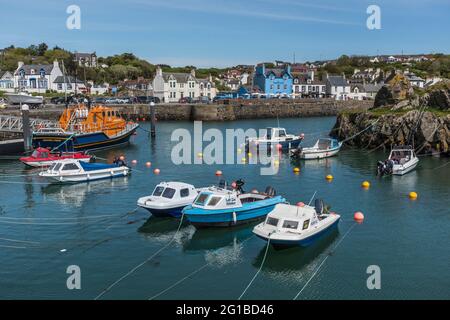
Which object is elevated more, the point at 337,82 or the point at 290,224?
the point at 337,82

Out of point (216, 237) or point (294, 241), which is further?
point (216, 237)

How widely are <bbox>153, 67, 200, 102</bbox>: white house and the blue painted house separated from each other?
2065 cm

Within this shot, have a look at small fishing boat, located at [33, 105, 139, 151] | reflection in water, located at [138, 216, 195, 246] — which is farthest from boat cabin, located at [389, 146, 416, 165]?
small fishing boat, located at [33, 105, 139, 151]

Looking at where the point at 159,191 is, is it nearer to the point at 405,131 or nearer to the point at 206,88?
the point at 405,131

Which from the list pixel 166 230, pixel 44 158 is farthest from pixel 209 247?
pixel 44 158

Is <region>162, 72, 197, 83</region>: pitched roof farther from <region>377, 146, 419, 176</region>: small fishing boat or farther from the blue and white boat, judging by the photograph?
the blue and white boat

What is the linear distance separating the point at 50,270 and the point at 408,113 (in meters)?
44.4

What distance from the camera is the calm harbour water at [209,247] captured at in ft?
63.1

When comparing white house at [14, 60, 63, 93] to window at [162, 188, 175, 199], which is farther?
white house at [14, 60, 63, 93]

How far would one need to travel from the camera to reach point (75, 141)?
52781 millimetres

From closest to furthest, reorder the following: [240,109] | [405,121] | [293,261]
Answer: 1. [293,261]
2. [405,121]
3. [240,109]

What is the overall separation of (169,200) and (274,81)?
109 meters

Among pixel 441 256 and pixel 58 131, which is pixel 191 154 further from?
pixel 441 256

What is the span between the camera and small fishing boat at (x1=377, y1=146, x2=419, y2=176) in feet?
130
